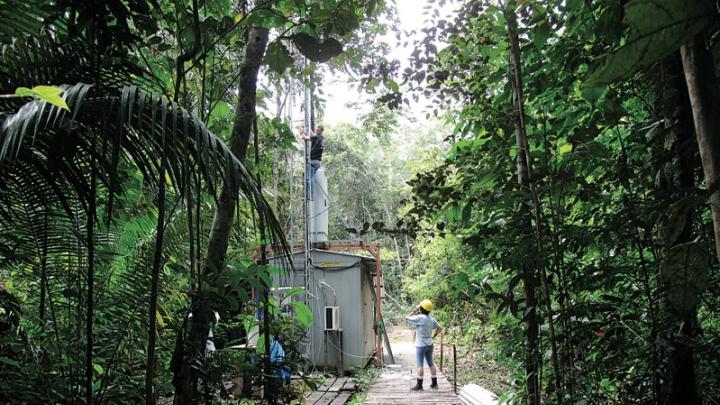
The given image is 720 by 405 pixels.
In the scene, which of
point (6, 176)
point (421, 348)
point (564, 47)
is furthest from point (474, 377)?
point (6, 176)

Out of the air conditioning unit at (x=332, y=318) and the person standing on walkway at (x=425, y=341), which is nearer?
the person standing on walkway at (x=425, y=341)

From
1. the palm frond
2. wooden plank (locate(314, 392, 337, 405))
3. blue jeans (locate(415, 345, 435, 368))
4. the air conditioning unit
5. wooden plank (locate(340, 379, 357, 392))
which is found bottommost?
wooden plank (locate(340, 379, 357, 392))

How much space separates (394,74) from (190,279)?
1.72 metres

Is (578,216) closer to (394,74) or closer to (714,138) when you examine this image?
(394,74)

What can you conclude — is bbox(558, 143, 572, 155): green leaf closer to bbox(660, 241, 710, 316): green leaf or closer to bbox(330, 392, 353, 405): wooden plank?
bbox(660, 241, 710, 316): green leaf

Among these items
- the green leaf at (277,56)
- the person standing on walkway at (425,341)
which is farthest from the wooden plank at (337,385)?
the green leaf at (277,56)

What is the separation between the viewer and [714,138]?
56 centimetres

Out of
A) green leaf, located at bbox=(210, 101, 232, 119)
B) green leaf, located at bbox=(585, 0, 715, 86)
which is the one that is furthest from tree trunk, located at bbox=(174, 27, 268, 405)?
green leaf, located at bbox=(585, 0, 715, 86)

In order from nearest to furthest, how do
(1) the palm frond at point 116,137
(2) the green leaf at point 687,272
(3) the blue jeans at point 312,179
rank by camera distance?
(2) the green leaf at point 687,272
(1) the palm frond at point 116,137
(3) the blue jeans at point 312,179

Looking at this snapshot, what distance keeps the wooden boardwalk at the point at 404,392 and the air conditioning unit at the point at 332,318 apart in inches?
49.8

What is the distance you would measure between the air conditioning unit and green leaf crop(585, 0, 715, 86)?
9.10 m

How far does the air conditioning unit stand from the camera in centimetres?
925

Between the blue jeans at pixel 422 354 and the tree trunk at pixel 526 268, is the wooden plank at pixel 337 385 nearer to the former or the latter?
the blue jeans at pixel 422 354

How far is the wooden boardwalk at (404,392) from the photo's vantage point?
6.92 metres
